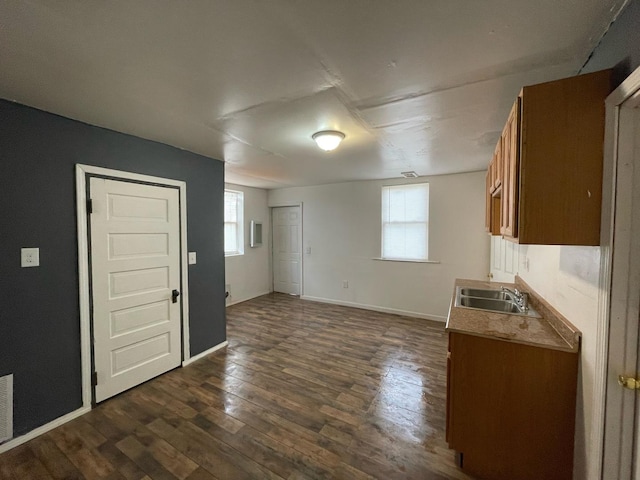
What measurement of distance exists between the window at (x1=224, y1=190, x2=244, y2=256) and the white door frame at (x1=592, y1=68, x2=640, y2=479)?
16.7ft

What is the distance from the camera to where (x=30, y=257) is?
1.88m

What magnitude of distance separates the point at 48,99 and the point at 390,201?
4297mm

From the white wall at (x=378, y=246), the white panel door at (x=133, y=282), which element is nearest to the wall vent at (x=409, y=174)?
the white wall at (x=378, y=246)

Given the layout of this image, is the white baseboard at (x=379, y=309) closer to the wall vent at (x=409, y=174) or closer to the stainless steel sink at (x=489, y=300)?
the stainless steel sink at (x=489, y=300)

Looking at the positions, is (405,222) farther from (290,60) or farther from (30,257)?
(30,257)

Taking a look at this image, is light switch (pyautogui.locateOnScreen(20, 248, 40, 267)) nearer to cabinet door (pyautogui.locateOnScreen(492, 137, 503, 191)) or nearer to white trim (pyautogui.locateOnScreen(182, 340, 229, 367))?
white trim (pyautogui.locateOnScreen(182, 340, 229, 367))

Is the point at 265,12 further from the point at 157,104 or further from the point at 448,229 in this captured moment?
the point at 448,229

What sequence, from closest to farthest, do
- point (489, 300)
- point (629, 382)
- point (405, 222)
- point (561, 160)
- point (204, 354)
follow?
point (629, 382) < point (561, 160) < point (489, 300) < point (204, 354) < point (405, 222)

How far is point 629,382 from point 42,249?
341 centimetres

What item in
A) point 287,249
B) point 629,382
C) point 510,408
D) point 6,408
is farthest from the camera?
point 287,249

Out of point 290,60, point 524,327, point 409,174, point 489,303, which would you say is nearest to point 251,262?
point 409,174

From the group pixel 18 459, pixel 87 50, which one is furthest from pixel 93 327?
pixel 87 50

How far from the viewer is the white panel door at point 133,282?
A: 7.38 ft

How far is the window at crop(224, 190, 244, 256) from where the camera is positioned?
17.1ft
